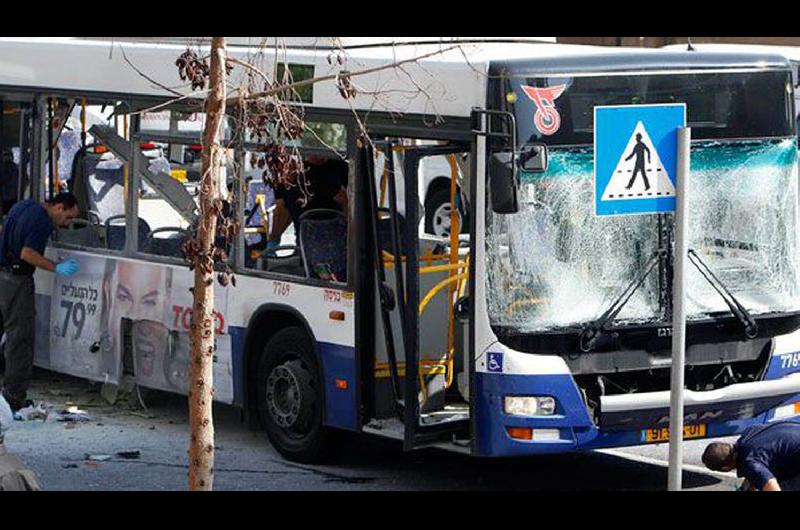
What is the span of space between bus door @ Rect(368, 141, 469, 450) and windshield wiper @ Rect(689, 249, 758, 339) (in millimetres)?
1427

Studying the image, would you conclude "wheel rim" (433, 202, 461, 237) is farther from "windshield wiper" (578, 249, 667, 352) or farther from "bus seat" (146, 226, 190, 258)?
"windshield wiper" (578, 249, 667, 352)

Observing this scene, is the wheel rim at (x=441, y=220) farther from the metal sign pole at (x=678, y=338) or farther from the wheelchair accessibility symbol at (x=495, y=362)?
the metal sign pole at (x=678, y=338)

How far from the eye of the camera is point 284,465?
12086 mm

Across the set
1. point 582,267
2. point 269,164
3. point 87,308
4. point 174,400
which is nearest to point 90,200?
point 87,308

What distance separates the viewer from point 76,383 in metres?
15.1

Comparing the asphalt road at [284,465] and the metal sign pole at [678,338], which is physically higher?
the metal sign pole at [678,338]

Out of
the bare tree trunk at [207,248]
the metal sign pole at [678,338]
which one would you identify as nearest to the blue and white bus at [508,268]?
the bare tree trunk at [207,248]

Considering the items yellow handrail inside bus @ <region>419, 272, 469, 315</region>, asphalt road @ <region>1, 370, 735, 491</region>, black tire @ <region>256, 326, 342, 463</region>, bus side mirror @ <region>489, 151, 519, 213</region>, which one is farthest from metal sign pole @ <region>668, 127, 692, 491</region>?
black tire @ <region>256, 326, 342, 463</region>

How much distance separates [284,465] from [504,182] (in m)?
3.11

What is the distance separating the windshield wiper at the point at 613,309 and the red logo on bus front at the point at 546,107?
1.00 meters

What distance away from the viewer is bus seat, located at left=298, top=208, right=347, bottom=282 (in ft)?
38.1

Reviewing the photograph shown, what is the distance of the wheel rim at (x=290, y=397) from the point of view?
11945 mm

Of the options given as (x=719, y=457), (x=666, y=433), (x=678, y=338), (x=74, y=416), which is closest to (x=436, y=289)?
(x=666, y=433)
